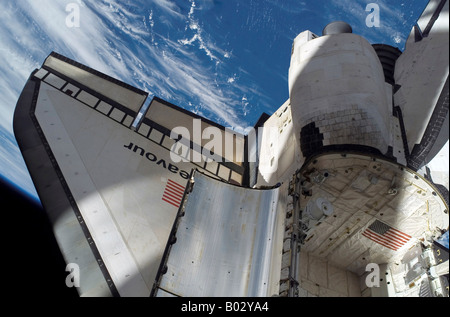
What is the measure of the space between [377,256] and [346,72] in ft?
10.1

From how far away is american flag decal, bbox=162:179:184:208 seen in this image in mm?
6250

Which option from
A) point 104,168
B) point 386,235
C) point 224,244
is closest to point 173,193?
point 104,168

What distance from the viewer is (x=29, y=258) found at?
11.6m

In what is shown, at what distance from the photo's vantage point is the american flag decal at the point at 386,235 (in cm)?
530

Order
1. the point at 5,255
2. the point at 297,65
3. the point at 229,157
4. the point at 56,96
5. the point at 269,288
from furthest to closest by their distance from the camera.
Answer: the point at 5,255
the point at 229,157
the point at 56,96
the point at 297,65
the point at 269,288

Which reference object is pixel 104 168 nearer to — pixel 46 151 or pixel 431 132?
pixel 46 151

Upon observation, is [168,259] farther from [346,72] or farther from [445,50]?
[445,50]

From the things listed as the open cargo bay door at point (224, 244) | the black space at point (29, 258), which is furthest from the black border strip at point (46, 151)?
the black space at point (29, 258)

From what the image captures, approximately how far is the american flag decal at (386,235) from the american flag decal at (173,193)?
322cm

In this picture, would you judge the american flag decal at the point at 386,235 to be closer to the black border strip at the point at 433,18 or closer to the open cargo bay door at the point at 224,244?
the open cargo bay door at the point at 224,244

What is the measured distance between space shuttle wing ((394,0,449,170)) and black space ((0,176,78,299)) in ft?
28.1

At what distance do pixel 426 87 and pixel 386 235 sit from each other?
2.29 metres

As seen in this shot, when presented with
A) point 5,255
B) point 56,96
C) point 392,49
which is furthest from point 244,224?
point 5,255

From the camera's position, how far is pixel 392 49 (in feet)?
20.5
